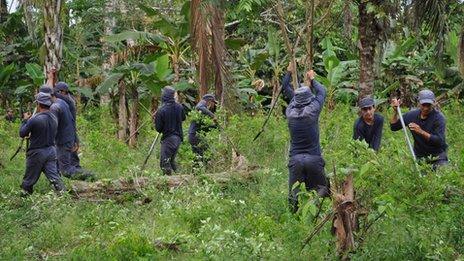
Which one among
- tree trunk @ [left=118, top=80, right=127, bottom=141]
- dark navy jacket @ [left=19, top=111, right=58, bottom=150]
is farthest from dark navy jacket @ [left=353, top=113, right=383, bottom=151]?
tree trunk @ [left=118, top=80, right=127, bottom=141]

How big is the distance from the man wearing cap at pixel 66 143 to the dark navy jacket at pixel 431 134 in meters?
5.52

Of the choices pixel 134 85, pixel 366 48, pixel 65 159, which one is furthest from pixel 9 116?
pixel 366 48

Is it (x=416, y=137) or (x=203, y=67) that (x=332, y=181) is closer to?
(x=416, y=137)

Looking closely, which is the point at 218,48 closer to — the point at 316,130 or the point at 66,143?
the point at 66,143

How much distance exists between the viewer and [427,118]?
9.33m

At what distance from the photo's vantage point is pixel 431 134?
922 centimetres

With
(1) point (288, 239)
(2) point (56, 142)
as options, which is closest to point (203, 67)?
(2) point (56, 142)

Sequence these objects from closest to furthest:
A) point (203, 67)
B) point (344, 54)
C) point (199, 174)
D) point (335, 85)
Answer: point (199, 174), point (203, 67), point (335, 85), point (344, 54)

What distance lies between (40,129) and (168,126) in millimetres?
2620

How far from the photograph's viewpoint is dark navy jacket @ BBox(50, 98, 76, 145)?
38.7ft

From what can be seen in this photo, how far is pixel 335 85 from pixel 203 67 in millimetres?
6533

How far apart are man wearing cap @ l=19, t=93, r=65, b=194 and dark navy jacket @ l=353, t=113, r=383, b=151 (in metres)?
4.40

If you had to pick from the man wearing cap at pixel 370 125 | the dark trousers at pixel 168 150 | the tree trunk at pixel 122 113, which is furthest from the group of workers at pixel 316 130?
the tree trunk at pixel 122 113

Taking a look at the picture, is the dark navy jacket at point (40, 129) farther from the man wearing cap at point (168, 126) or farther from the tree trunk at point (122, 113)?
the tree trunk at point (122, 113)
